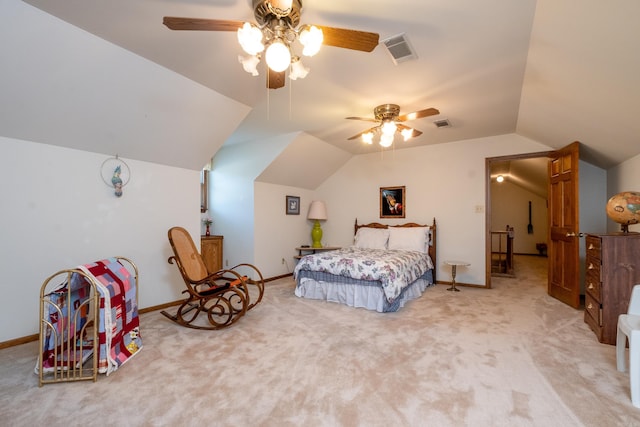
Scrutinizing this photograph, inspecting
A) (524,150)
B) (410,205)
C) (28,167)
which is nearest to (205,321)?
(28,167)

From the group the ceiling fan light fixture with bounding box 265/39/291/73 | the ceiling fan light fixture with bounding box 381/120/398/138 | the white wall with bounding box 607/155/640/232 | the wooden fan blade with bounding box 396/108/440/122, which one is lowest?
the white wall with bounding box 607/155/640/232

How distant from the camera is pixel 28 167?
2.69 metres

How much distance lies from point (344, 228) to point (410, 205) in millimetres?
1462

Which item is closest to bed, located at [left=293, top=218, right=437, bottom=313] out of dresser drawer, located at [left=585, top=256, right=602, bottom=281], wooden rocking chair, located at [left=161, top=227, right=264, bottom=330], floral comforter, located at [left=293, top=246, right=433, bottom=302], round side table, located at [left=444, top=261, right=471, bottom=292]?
floral comforter, located at [left=293, top=246, right=433, bottom=302]

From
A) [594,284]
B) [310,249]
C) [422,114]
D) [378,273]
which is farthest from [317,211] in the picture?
[594,284]

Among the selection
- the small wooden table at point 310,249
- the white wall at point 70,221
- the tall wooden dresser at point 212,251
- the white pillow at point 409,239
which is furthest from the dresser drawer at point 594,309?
the tall wooden dresser at point 212,251

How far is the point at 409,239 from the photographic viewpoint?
5.03 m

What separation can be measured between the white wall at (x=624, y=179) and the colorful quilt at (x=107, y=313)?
207 inches

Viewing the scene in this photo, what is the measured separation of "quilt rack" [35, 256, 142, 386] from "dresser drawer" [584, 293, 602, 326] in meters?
4.12

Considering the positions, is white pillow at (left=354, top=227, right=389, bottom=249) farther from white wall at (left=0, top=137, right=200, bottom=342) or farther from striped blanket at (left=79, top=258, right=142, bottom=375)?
striped blanket at (left=79, top=258, right=142, bottom=375)

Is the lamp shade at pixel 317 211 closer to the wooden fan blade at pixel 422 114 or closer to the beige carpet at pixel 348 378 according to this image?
the beige carpet at pixel 348 378

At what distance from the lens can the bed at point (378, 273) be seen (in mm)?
3592

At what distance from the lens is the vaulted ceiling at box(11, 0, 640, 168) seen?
1.87m

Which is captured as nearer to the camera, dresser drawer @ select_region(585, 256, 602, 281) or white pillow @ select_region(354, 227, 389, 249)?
dresser drawer @ select_region(585, 256, 602, 281)
